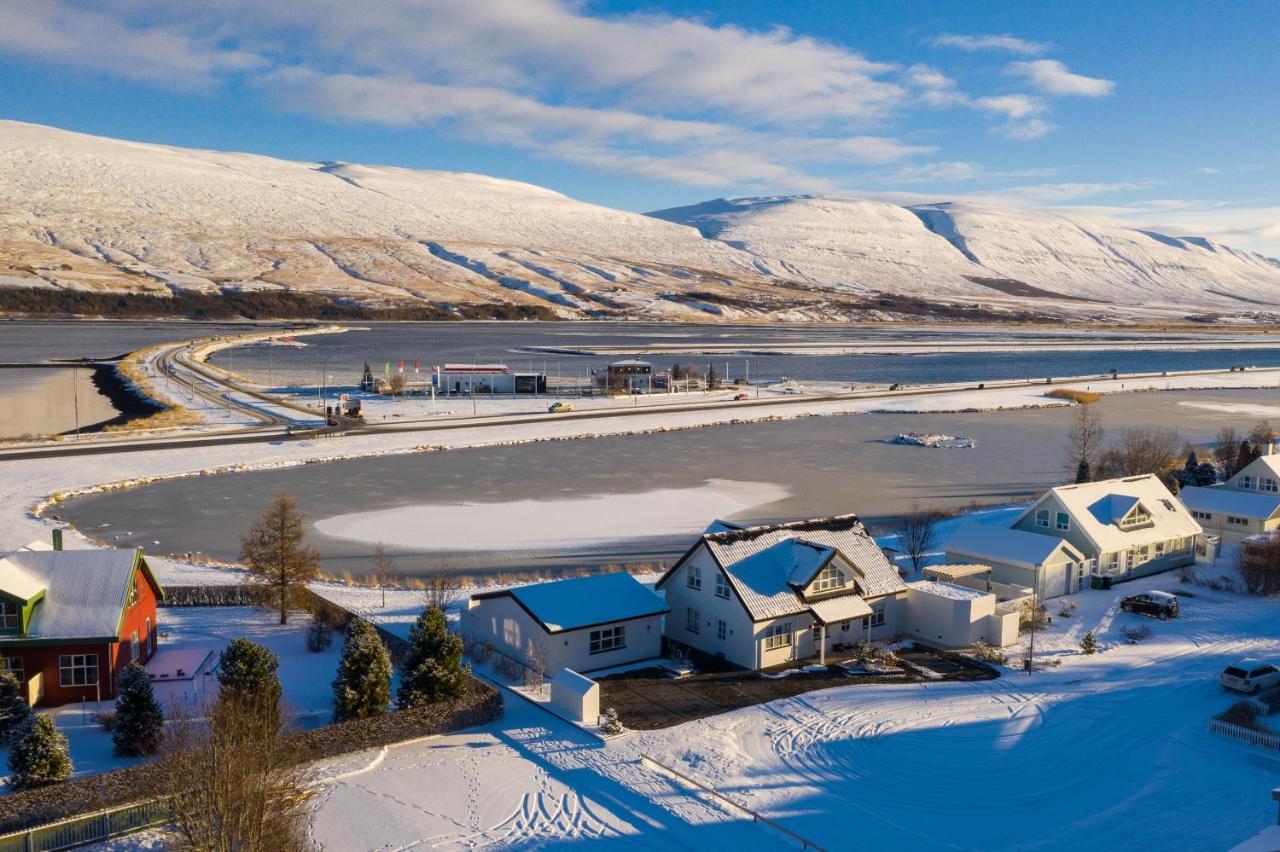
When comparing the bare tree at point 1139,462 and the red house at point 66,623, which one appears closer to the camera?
the red house at point 66,623

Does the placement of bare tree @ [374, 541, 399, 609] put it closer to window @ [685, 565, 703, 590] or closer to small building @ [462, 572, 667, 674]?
small building @ [462, 572, 667, 674]

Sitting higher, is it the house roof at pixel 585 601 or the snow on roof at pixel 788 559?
the snow on roof at pixel 788 559

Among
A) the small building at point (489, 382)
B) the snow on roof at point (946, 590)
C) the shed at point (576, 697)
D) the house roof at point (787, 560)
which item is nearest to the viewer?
the shed at point (576, 697)

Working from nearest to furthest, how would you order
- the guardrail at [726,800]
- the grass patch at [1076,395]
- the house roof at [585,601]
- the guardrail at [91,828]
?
the guardrail at [91,828] < the guardrail at [726,800] < the house roof at [585,601] < the grass patch at [1076,395]

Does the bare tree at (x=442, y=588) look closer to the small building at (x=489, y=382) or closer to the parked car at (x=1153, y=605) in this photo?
the parked car at (x=1153, y=605)

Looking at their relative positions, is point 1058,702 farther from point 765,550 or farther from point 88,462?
point 88,462

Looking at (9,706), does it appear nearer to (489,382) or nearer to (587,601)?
(587,601)

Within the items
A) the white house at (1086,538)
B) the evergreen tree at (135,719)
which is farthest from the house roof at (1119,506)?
the evergreen tree at (135,719)
